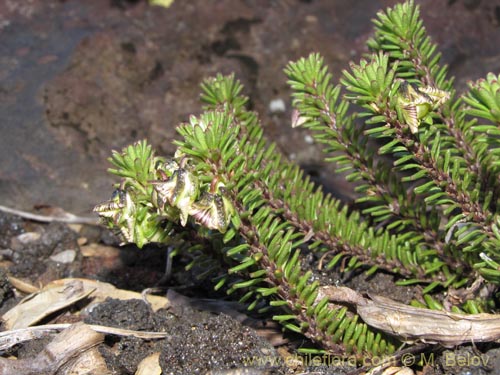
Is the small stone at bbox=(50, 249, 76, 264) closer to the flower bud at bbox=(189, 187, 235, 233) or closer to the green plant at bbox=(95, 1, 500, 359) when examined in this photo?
the green plant at bbox=(95, 1, 500, 359)

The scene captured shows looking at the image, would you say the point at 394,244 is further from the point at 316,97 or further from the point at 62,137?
the point at 62,137

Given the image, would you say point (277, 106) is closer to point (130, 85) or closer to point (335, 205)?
point (130, 85)

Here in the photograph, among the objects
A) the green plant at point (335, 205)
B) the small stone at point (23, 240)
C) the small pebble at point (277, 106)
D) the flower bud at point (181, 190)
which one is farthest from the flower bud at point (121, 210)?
the small pebble at point (277, 106)

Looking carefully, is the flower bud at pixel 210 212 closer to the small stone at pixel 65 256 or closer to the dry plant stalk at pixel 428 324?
the dry plant stalk at pixel 428 324

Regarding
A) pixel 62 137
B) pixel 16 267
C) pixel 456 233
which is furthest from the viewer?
pixel 62 137

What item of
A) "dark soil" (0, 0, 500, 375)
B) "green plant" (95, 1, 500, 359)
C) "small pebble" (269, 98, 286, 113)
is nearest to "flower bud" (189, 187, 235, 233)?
"green plant" (95, 1, 500, 359)

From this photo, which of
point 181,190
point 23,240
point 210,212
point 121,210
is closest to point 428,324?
point 210,212

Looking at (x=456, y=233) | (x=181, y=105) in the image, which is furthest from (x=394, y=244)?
(x=181, y=105)
